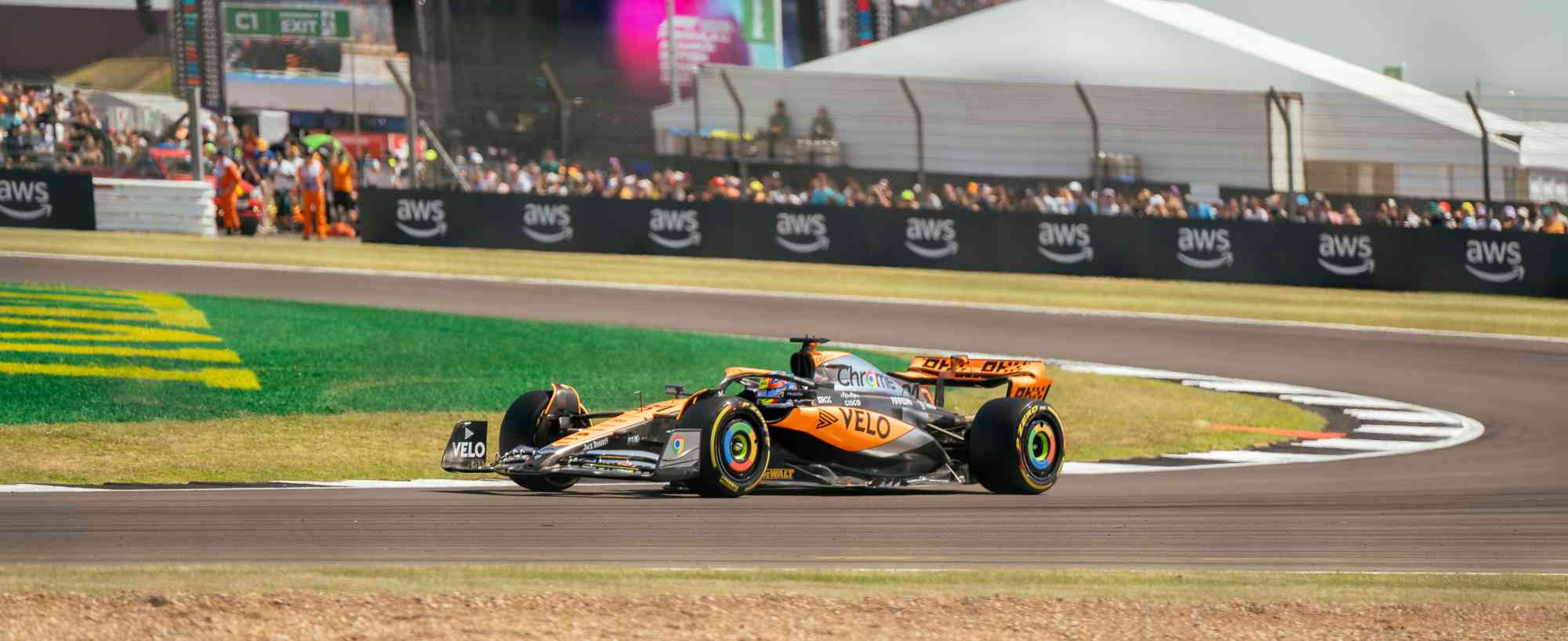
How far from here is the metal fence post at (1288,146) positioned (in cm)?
2852

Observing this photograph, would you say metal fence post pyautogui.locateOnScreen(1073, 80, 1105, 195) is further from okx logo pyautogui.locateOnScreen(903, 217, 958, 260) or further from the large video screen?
the large video screen

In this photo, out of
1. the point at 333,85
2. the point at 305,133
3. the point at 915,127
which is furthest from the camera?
the point at 333,85

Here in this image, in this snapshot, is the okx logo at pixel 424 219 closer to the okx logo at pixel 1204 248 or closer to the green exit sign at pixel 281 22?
the okx logo at pixel 1204 248

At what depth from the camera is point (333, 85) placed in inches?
2146

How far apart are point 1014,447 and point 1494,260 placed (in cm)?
1777

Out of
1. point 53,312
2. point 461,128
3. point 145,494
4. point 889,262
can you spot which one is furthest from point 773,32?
point 145,494

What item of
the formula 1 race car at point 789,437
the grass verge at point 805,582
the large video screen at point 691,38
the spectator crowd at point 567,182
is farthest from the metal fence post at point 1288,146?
the large video screen at point 691,38

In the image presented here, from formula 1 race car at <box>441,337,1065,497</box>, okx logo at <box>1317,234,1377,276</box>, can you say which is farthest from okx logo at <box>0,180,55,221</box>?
formula 1 race car at <box>441,337,1065,497</box>

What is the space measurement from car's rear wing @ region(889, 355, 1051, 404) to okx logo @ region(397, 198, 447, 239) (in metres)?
21.1

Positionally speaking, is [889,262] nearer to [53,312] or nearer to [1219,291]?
[1219,291]

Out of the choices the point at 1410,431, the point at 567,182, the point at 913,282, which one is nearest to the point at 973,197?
the point at 913,282

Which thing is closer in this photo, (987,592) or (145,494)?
(987,592)

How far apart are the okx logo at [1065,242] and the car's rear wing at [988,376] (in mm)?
17281

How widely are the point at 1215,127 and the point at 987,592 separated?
24.7 metres
